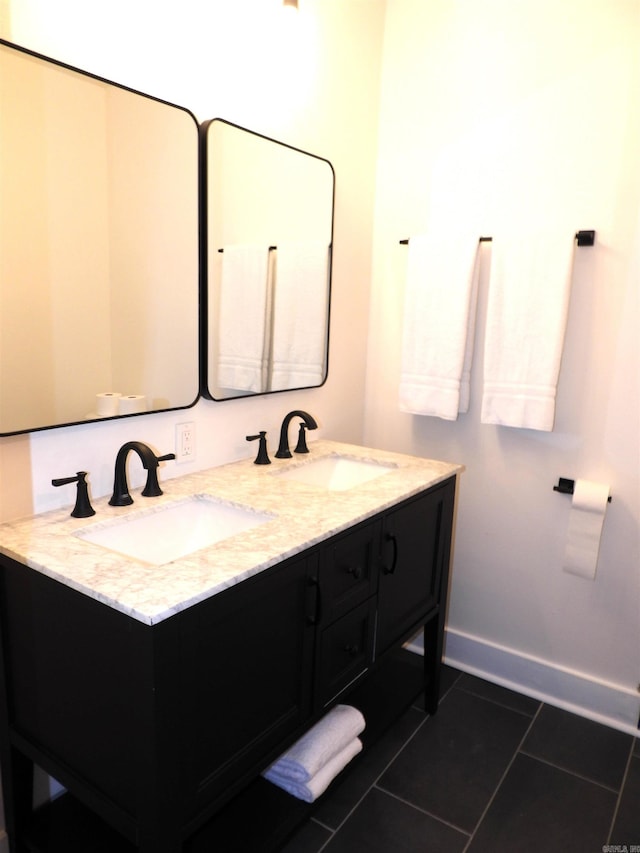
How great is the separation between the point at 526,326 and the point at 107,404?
1.35 metres

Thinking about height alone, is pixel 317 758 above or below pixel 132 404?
below

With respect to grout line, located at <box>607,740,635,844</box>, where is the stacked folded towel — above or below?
above

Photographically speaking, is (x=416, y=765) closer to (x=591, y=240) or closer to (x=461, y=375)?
(x=461, y=375)

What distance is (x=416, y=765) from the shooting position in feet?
6.16

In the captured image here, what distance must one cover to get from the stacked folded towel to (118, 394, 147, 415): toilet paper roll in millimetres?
947

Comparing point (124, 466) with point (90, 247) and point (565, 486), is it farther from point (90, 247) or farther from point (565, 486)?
point (565, 486)

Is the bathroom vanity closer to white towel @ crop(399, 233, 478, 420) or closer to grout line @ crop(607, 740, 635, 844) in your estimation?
white towel @ crop(399, 233, 478, 420)

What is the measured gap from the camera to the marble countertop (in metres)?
1.05

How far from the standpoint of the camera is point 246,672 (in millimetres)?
1225

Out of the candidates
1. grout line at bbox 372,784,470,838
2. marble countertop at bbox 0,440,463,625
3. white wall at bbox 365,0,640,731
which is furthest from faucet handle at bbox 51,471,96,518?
white wall at bbox 365,0,640,731

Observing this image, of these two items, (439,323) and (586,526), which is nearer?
(586,526)

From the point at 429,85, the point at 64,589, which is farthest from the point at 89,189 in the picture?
the point at 429,85

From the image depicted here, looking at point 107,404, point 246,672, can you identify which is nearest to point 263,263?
point 107,404

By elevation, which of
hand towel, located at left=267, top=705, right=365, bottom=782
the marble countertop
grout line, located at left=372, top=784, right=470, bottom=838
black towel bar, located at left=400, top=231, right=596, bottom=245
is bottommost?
grout line, located at left=372, top=784, right=470, bottom=838
